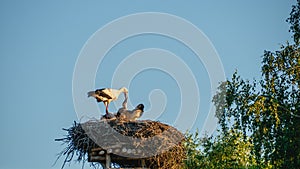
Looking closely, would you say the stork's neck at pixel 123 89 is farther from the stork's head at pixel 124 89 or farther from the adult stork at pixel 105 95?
the adult stork at pixel 105 95

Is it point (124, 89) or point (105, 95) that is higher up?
point (124, 89)

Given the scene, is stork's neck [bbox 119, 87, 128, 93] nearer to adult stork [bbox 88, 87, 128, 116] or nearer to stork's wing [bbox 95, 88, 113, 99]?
adult stork [bbox 88, 87, 128, 116]

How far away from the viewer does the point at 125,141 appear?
12.2 meters

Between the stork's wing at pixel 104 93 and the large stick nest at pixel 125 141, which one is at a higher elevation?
the stork's wing at pixel 104 93

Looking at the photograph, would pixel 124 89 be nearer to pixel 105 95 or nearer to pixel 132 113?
pixel 105 95

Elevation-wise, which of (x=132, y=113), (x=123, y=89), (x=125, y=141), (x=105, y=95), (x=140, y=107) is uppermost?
(x=123, y=89)

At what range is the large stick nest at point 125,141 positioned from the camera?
12.2 m

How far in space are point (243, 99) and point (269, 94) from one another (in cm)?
62

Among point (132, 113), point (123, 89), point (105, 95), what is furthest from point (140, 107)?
point (123, 89)

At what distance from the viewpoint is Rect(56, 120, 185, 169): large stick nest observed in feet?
40.0

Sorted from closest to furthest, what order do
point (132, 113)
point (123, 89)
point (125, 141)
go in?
point (125, 141) < point (132, 113) < point (123, 89)

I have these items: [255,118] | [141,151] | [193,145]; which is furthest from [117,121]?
[193,145]

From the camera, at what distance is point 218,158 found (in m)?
17.7

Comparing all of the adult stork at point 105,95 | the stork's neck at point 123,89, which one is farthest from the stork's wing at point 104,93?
the stork's neck at point 123,89
